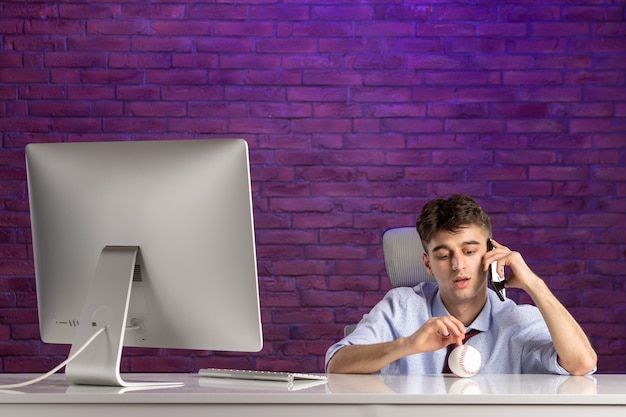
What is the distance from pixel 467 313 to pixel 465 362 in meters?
0.41

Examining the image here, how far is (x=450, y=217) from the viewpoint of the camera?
2.29 m

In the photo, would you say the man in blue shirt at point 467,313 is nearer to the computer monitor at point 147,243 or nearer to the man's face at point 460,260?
the man's face at point 460,260

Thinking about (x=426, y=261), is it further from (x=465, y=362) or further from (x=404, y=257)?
(x=465, y=362)

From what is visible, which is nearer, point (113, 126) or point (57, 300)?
point (57, 300)

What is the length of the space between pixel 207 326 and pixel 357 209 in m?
1.74

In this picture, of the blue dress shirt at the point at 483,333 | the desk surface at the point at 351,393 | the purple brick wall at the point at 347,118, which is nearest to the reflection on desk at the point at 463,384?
the desk surface at the point at 351,393

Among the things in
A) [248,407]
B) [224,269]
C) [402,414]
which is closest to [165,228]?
[224,269]

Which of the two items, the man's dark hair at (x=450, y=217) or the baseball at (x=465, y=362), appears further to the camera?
the man's dark hair at (x=450, y=217)

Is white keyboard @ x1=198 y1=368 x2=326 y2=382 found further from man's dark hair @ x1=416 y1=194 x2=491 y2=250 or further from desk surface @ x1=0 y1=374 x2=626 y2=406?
man's dark hair @ x1=416 y1=194 x2=491 y2=250

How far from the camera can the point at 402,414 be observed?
1576mm

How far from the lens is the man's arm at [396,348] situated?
6.40 feet

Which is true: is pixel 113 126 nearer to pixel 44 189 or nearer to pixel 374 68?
pixel 374 68

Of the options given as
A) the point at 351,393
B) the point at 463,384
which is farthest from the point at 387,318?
the point at 351,393

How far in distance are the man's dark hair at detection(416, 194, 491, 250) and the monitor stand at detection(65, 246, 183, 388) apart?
2.80 ft
